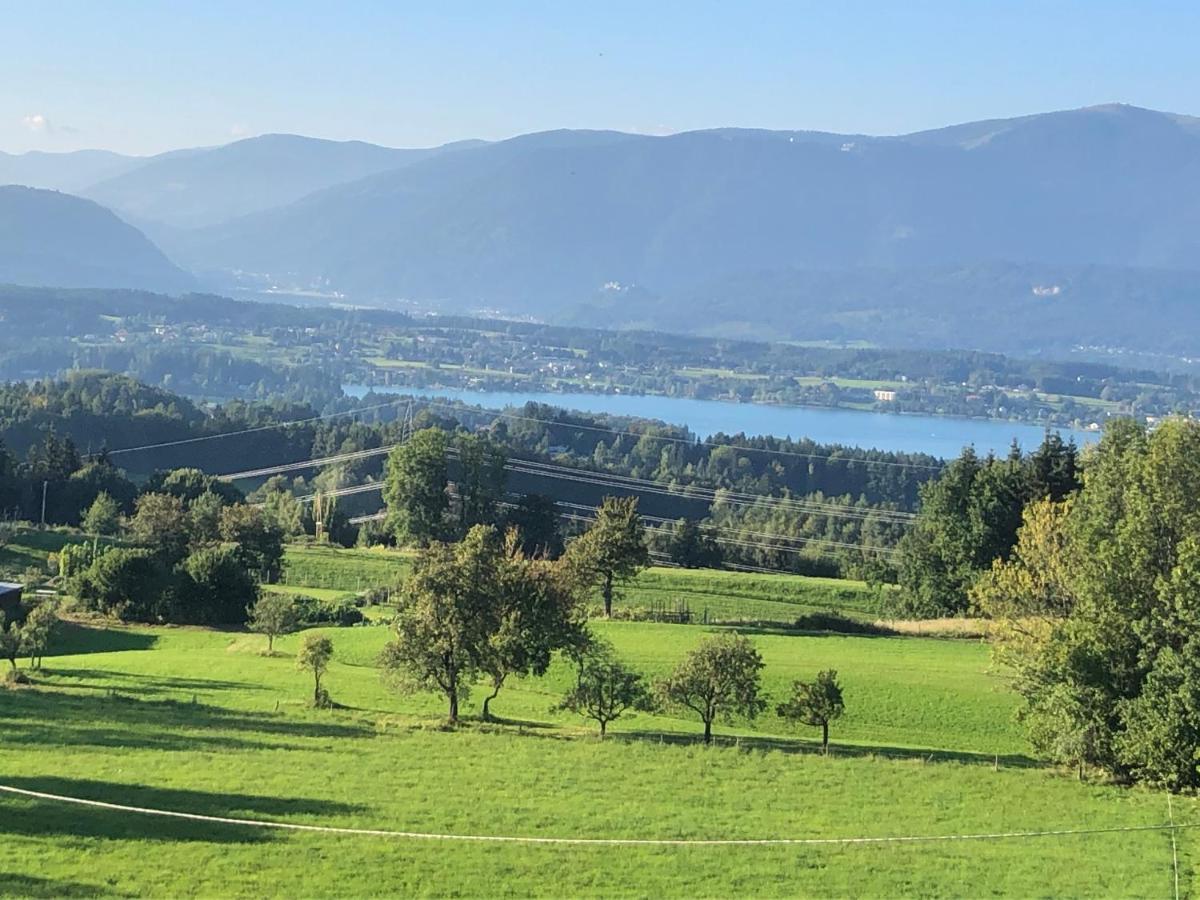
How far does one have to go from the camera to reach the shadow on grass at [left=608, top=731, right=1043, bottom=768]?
31.5 meters

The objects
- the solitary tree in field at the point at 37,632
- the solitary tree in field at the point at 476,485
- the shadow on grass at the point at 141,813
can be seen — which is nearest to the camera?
the shadow on grass at the point at 141,813

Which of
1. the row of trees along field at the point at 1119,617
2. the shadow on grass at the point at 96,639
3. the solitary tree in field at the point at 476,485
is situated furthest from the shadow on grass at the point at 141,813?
the solitary tree in field at the point at 476,485

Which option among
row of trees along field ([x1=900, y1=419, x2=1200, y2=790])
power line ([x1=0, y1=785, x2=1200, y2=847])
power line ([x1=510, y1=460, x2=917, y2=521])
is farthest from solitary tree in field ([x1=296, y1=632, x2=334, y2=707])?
power line ([x1=510, y1=460, x2=917, y2=521])

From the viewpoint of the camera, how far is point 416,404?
627 feet

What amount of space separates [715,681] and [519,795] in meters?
8.38

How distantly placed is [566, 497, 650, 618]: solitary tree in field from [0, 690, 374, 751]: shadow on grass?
17.8 metres

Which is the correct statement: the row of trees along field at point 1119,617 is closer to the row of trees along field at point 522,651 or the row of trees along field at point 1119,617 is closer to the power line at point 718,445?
the row of trees along field at point 522,651

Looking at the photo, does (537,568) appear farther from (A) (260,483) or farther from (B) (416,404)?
(B) (416,404)

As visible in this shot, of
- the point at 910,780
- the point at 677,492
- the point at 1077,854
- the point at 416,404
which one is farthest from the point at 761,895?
the point at 416,404

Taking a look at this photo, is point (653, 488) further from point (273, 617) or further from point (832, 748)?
point (832, 748)

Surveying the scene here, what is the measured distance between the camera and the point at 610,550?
48.7 meters

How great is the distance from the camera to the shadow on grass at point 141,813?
68.7ft

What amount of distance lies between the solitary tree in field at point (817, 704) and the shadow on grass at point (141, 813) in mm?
13056

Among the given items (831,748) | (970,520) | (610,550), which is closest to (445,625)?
(831,748)
